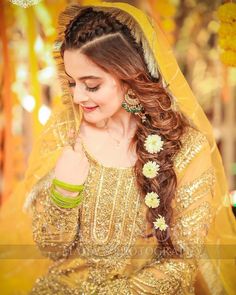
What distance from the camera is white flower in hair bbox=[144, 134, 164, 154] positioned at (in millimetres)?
2100

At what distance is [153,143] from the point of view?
210 cm

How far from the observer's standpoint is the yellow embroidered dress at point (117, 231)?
→ 2.04 metres

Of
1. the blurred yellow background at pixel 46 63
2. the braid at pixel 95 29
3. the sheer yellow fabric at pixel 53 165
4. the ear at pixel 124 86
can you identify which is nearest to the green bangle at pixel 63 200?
the sheer yellow fabric at pixel 53 165

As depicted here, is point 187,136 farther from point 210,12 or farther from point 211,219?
point 210,12

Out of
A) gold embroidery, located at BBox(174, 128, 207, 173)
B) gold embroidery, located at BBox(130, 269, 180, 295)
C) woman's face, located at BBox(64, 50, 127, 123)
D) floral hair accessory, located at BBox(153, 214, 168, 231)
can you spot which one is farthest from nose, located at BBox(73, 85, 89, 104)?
gold embroidery, located at BBox(130, 269, 180, 295)

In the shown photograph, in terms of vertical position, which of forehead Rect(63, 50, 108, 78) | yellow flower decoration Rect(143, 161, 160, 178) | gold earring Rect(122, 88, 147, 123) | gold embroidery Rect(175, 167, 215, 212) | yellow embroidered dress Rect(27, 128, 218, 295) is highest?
forehead Rect(63, 50, 108, 78)

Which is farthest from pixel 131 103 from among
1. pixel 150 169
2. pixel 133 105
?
pixel 150 169

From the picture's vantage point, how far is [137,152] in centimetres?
212

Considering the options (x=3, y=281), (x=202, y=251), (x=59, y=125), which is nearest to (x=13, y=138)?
(x=59, y=125)

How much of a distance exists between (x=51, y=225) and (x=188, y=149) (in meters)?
0.62

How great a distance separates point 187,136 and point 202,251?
1.55 feet

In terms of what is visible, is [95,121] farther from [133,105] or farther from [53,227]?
[53,227]

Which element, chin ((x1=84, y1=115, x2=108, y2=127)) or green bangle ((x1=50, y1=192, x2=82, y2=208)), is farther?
chin ((x1=84, y1=115, x2=108, y2=127))

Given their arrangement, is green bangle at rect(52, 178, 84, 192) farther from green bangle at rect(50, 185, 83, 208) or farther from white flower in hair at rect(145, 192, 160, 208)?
white flower in hair at rect(145, 192, 160, 208)
